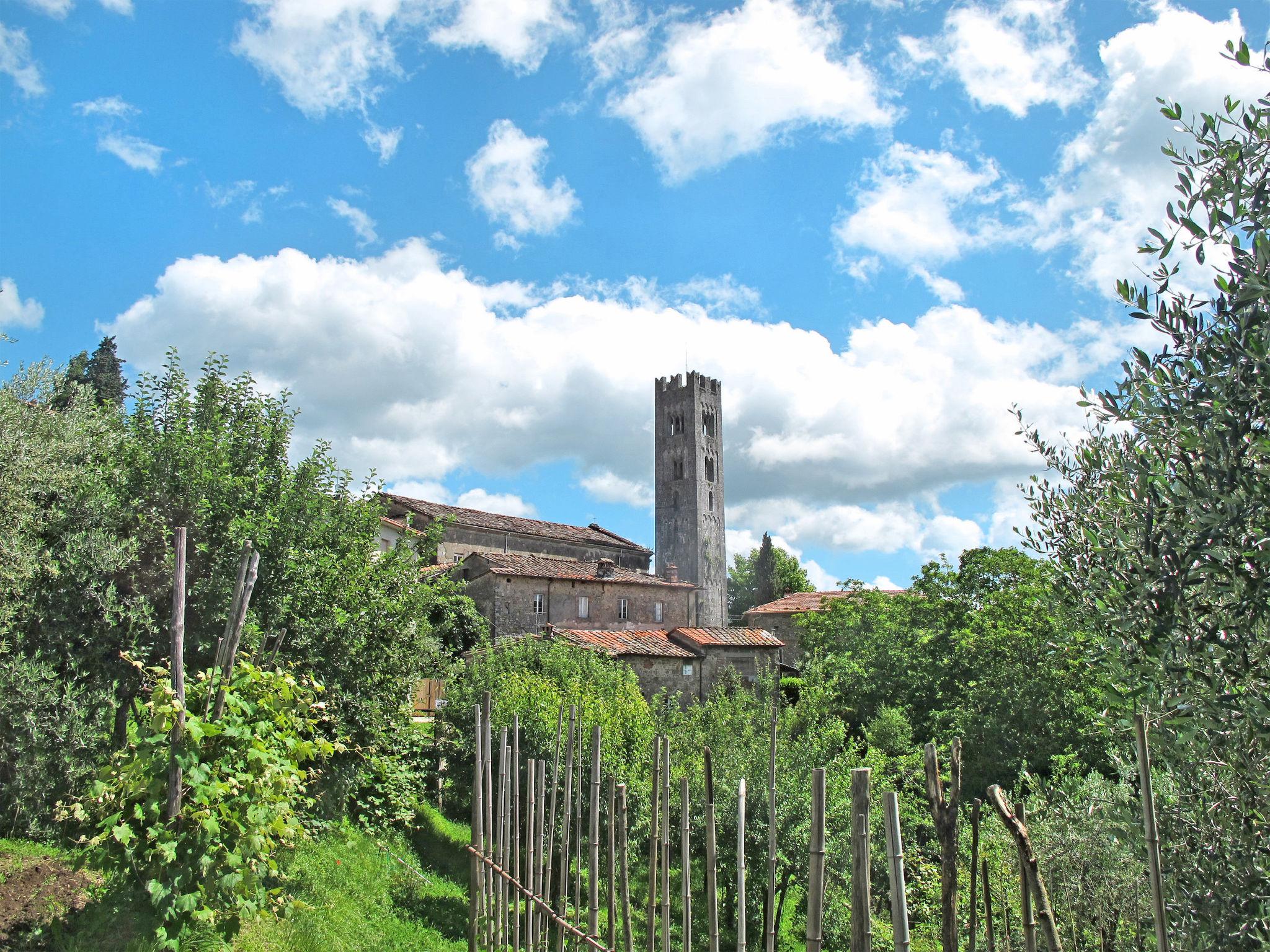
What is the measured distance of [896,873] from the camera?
2.73m

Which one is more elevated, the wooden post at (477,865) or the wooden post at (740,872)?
the wooden post at (740,872)

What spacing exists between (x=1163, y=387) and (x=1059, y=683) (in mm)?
17559

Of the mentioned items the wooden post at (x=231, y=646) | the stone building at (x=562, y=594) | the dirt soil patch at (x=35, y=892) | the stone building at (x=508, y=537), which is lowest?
the dirt soil patch at (x=35, y=892)

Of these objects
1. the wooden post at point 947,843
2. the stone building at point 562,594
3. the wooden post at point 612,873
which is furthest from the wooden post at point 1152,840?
the stone building at point 562,594

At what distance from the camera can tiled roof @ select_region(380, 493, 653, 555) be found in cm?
3788

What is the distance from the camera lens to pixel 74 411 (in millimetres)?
13656

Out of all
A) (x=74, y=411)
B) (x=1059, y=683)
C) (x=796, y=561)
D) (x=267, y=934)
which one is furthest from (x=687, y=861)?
(x=796, y=561)

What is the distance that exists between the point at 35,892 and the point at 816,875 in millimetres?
7021

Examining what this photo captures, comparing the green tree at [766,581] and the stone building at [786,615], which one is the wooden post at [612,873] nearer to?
the stone building at [786,615]

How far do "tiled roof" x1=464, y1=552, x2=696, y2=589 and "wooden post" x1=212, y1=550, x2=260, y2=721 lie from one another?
867 inches

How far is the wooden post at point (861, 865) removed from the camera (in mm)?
2828

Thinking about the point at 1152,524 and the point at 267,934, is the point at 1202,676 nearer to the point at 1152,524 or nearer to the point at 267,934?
the point at 1152,524

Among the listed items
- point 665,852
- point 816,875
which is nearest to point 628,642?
point 665,852

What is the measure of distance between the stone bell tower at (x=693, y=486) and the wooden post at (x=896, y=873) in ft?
186
